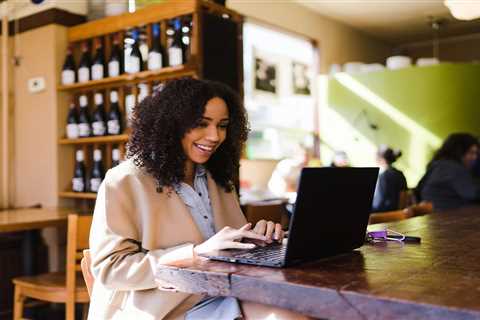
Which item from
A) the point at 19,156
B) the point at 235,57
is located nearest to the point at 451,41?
the point at 235,57

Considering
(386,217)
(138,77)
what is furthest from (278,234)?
(138,77)

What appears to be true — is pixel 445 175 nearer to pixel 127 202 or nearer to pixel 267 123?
pixel 267 123

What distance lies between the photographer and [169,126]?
1.60m

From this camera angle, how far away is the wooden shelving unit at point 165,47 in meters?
3.18

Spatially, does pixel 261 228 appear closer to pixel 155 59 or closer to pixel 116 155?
pixel 155 59

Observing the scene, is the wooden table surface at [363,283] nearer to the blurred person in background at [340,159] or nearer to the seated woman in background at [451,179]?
the seated woman in background at [451,179]

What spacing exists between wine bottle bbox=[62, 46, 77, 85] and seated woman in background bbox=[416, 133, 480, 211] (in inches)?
103

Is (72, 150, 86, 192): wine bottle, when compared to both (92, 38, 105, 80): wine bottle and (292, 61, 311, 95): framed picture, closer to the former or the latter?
(92, 38, 105, 80): wine bottle

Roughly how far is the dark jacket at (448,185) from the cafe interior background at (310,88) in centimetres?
Answer: 195

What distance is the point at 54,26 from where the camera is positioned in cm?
392

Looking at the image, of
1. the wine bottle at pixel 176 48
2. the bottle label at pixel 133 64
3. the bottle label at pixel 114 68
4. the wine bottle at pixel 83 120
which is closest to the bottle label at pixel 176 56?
the wine bottle at pixel 176 48

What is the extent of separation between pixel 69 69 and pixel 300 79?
316 cm

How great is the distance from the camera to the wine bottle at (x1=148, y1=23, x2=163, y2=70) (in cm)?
336

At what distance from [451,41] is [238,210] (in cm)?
682
